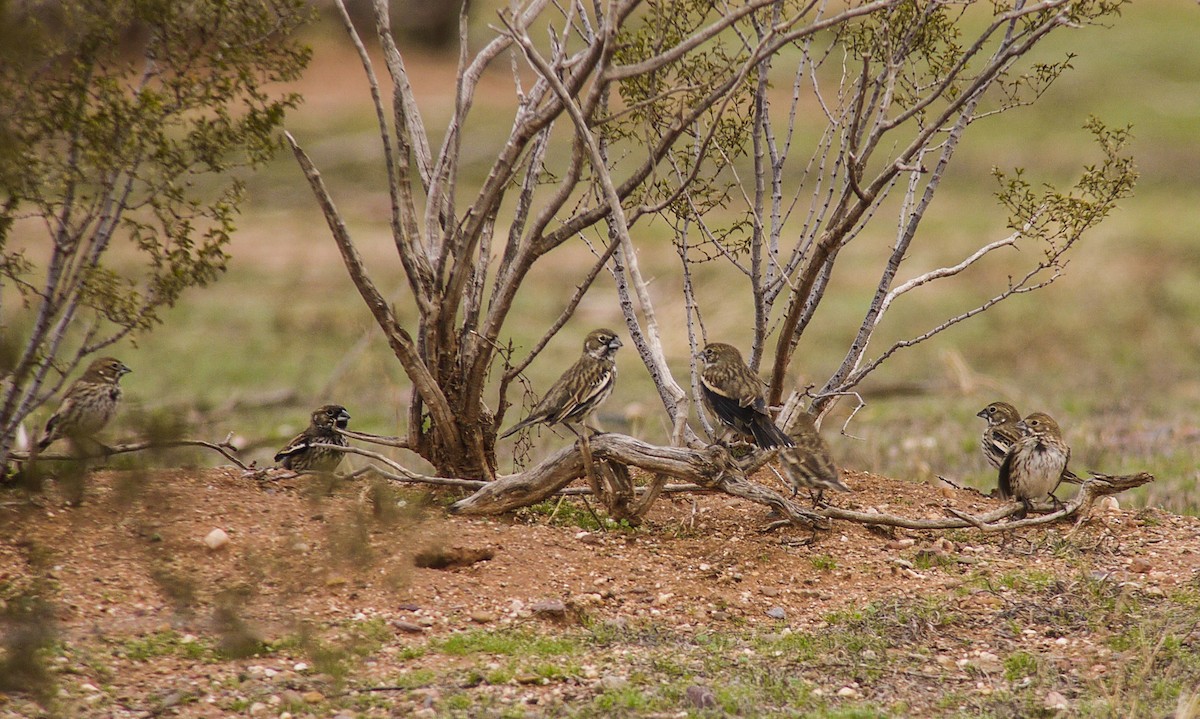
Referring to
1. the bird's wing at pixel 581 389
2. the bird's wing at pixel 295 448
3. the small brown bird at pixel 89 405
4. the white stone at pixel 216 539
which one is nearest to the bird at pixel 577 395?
the bird's wing at pixel 581 389

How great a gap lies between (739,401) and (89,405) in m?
4.19

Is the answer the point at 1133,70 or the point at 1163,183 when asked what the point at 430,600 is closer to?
the point at 1163,183

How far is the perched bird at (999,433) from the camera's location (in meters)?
9.53

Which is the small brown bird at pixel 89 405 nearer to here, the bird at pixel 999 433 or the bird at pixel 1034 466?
the bird at pixel 1034 466

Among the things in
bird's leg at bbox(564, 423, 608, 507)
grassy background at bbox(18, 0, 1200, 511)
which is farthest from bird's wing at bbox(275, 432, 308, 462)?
bird's leg at bbox(564, 423, 608, 507)

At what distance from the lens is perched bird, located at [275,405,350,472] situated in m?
9.07

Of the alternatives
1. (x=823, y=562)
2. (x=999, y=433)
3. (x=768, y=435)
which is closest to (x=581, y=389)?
(x=768, y=435)

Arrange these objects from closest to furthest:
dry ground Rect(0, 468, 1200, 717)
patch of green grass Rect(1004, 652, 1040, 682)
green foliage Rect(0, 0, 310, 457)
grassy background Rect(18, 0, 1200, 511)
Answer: dry ground Rect(0, 468, 1200, 717) → patch of green grass Rect(1004, 652, 1040, 682) → green foliage Rect(0, 0, 310, 457) → grassy background Rect(18, 0, 1200, 511)

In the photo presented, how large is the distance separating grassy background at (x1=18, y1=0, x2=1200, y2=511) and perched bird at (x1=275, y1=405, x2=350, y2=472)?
0.55 meters

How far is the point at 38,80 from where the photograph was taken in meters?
6.95

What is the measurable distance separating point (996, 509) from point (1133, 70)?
109ft

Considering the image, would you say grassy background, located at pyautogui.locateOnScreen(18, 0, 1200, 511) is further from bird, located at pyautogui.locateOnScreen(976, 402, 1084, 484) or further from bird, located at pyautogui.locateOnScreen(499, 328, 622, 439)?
bird, located at pyautogui.locateOnScreen(499, 328, 622, 439)

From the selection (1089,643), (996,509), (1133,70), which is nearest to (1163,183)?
(1133,70)

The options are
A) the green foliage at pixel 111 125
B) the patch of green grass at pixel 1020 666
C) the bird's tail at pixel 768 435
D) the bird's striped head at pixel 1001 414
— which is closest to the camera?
the patch of green grass at pixel 1020 666
